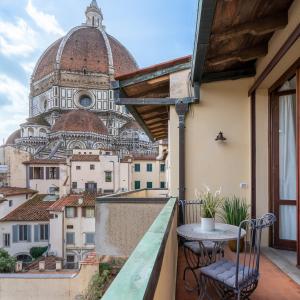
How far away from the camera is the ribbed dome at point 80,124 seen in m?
31.8

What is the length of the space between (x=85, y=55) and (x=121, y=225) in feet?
138

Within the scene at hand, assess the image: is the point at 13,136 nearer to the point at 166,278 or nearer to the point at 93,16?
the point at 93,16

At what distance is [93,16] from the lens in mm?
48031

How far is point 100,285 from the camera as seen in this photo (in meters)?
8.72

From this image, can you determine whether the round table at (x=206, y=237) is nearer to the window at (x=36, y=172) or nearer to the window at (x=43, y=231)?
the window at (x=43, y=231)

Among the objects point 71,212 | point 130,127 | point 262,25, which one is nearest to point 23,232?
point 71,212

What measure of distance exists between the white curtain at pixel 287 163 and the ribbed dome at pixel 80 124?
1168 inches

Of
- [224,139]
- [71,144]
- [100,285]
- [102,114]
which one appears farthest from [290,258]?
[102,114]

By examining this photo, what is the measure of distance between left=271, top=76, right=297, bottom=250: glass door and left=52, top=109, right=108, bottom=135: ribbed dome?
29.6 metres

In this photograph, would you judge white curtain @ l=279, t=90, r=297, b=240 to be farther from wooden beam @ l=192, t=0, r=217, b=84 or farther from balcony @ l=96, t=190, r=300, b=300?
wooden beam @ l=192, t=0, r=217, b=84

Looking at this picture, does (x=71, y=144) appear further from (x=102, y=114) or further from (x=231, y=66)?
(x=231, y=66)

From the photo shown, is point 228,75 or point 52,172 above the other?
point 228,75

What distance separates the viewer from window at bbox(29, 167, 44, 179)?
23.0 metres

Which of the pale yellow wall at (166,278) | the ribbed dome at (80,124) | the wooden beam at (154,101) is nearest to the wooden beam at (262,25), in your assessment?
the wooden beam at (154,101)
